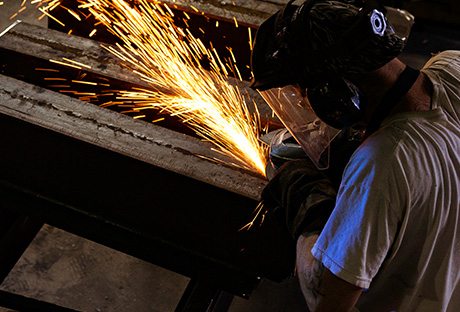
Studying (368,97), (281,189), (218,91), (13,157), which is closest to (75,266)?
(13,157)

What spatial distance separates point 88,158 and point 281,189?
0.79 m

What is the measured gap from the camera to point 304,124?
2.07 m

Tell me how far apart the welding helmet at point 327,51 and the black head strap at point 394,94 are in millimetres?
52

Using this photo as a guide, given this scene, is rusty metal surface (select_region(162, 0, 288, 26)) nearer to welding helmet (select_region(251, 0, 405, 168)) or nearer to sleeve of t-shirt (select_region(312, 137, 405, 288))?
welding helmet (select_region(251, 0, 405, 168))

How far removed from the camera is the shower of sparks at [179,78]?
2492 mm

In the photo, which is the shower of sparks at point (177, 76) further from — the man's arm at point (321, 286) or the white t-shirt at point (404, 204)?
the white t-shirt at point (404, 204)

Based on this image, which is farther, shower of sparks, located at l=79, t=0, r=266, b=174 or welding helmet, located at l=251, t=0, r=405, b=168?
shower of sparks, located at l=79, t=0, r=266, b=174

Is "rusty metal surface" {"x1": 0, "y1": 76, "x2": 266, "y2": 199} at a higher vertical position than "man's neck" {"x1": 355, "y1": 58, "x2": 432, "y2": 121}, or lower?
lower

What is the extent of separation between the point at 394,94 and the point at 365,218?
1.25ft

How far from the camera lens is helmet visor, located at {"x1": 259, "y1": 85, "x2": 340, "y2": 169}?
Result: 198 cm

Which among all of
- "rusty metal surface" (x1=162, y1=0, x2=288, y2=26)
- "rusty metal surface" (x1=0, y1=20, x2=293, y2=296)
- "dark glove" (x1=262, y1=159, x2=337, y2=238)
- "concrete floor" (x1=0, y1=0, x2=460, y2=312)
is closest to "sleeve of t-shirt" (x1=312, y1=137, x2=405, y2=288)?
"dark glove" (x1=262, y1=159, x2=337, y2=238)

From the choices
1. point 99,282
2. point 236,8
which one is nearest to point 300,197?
point 236,8

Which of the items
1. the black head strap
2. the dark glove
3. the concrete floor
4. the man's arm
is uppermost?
the black head strap

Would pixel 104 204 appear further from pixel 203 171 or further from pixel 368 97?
pixel 368 97
